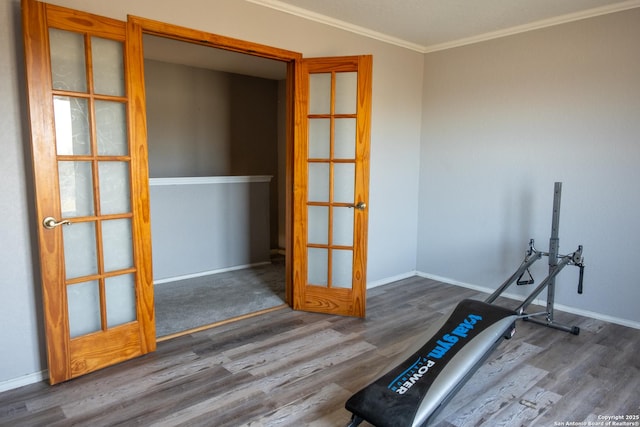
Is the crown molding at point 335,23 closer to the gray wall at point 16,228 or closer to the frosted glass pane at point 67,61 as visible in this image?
the frosted glass pane at point 67,61

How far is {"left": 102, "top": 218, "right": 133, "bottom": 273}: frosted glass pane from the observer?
2.64 m

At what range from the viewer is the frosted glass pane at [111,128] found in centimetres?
254

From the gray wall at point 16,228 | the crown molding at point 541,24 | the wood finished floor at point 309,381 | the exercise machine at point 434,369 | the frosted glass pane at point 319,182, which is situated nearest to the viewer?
the exercise machine at point 434,369

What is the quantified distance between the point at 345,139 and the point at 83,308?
226cm

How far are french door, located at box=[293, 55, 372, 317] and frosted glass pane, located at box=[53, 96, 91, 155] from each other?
5.19ft

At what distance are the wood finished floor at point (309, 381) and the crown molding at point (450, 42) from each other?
2.51m

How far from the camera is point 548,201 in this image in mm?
3748

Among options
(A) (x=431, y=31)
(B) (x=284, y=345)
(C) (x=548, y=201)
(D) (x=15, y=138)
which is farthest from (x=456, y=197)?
(D) (x=15, y=138)

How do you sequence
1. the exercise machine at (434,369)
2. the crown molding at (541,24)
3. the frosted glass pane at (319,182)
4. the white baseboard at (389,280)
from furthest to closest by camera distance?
the white baseboard at (389,280) → the frosted glass pane at (319,182) → the crown molding at (541,24) → the exercise machine at (434,369)

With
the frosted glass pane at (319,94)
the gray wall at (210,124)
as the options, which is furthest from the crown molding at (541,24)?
the gray wall at (210,124)

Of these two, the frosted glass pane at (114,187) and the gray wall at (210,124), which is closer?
the frosted glass pane at (114,187)

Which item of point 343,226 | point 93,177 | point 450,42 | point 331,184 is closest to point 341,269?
point 343,226

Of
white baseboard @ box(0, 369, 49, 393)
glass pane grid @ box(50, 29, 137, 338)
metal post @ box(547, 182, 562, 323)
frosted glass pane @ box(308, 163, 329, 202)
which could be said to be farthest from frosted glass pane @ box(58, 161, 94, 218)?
metal post @ box(547, 182, 562, 323)

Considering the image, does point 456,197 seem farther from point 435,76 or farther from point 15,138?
point 15,138
